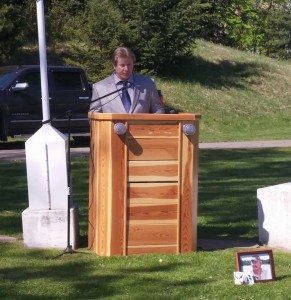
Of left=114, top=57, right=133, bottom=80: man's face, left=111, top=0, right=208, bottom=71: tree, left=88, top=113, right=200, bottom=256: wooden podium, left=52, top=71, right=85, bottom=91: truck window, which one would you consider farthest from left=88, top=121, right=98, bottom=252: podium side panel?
left=111, top=0, right=208, bottom=71: tree

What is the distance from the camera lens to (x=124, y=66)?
778cm

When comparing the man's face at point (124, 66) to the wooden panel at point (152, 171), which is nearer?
the wooden panel at point (152, 171)

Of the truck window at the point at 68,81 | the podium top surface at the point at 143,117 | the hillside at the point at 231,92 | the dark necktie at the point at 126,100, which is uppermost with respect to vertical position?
the dark necktie at the point at 126,100

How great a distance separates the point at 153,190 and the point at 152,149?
1.14ft

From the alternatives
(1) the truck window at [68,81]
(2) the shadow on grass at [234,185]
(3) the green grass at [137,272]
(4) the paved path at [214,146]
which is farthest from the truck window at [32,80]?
(3) the green grass at [137,272]

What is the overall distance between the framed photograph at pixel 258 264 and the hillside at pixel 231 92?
752 inches

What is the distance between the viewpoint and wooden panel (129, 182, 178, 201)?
7.59 m

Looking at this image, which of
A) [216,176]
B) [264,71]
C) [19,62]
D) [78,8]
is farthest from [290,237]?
[264,71]

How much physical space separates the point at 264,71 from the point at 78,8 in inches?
329

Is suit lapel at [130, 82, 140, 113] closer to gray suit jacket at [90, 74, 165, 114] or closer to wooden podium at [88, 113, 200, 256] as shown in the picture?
gray suit jacket at [90, 74, 165, 114]

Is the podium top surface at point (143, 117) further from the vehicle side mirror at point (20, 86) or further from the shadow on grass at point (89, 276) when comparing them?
the vehicle side mirror at point (20, 86)

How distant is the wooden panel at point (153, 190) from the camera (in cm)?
759

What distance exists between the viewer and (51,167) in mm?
7910

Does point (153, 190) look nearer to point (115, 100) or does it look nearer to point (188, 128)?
point (188, 128)
